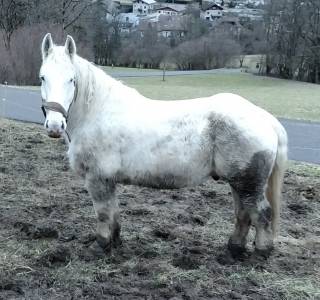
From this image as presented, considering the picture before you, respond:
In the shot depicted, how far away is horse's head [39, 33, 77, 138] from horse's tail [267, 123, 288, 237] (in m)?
2.04

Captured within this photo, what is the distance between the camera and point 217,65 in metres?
75.0

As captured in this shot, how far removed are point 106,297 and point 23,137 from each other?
25.3 ft

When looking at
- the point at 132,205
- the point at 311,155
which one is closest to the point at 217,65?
the point at 311,155

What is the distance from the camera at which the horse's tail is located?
4.94 meters

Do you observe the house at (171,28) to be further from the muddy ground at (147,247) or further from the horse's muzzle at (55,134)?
the horse's muzzle at (55,134)

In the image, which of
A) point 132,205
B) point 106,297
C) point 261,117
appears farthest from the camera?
point 132,205

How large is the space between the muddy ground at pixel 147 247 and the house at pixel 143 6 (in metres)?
165

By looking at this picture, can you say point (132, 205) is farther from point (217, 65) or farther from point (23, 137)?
point (217, 65)

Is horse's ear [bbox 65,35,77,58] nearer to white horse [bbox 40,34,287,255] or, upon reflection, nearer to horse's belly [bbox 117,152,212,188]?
white horse [bbox 40,34,287,255]

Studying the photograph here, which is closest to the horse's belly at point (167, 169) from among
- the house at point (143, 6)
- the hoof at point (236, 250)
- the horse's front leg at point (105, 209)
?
the horse's front leg at point (105, 209)

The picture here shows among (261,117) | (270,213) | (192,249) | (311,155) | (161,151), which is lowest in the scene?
(311,155)

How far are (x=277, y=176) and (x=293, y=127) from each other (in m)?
12.5

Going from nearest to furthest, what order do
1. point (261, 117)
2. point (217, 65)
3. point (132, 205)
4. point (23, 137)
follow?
point (261, 117) → point (132, 205) → point (23, 137) → point (217, 65)

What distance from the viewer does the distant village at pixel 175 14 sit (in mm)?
91312
